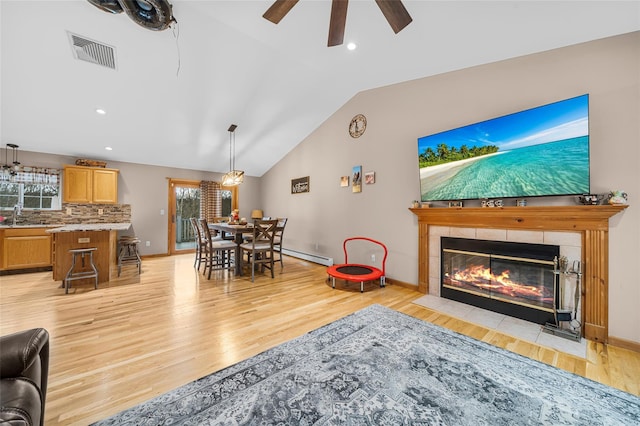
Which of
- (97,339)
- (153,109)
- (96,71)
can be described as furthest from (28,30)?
(97,339)

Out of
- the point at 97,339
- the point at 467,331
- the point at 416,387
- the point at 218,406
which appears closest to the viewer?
the point at 218,406

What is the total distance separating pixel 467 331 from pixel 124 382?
9.45 feet

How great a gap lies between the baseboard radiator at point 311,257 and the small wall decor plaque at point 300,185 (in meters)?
1.50

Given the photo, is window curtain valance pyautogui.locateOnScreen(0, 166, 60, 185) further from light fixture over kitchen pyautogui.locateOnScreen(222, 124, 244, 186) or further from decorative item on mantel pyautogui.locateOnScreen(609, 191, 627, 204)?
decorative item on mantel pyautogui.locateOnScreen(609, 191, 627, 204)

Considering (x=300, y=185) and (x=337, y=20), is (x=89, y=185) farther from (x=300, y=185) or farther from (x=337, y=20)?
(x=337, y=20)

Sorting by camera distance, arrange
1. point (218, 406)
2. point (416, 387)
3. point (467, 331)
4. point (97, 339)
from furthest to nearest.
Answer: point (467, 331) < point (97, 339) < point (416, 387) < point (218, 406)

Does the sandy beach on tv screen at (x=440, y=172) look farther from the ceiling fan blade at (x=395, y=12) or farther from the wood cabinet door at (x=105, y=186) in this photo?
the wood cabinet door at (x=105, y=186)

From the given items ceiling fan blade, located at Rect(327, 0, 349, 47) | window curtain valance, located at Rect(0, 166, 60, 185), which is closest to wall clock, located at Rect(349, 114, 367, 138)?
ceiling fan blade, located at Rect(327, 0, 349, 47)

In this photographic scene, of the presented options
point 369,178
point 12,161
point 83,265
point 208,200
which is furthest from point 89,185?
point 369,178

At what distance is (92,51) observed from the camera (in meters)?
2.74

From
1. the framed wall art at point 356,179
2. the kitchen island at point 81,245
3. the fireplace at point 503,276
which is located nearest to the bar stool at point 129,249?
the kitchen island at point 81,245

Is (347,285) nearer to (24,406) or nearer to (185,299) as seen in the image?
(185,299)

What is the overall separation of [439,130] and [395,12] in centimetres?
193

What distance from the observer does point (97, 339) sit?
7.11ft
